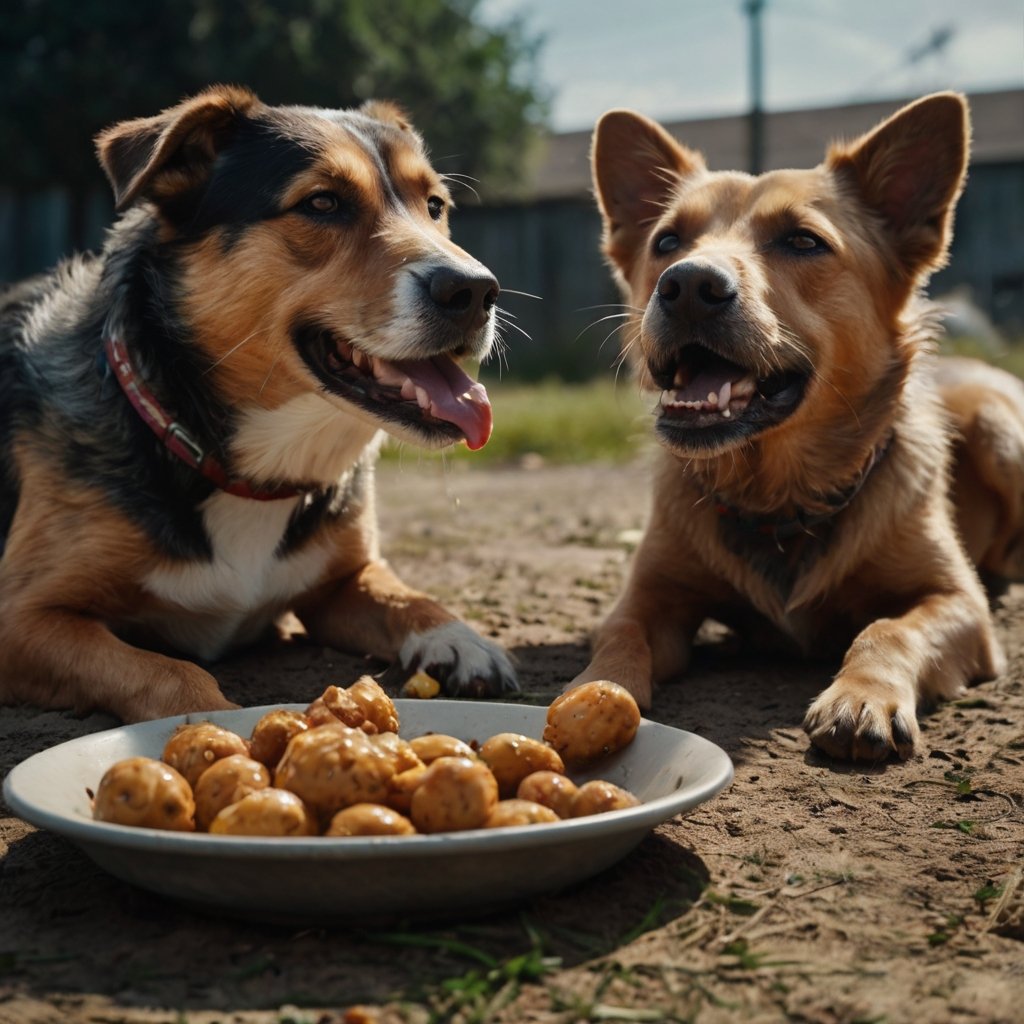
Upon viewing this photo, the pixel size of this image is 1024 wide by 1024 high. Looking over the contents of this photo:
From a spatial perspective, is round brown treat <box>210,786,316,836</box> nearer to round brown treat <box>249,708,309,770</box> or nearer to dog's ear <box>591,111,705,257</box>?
round brown treat <box>249,708,309,770</box>

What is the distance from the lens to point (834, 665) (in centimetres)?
450

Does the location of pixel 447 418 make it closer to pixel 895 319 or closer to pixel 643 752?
pixel 643 752

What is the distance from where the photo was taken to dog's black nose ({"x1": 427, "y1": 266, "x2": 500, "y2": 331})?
3.71 metres

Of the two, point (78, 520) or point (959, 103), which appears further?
point (959, 103)

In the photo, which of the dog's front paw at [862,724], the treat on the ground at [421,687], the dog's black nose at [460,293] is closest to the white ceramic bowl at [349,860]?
the dog's front paw at [862,724]

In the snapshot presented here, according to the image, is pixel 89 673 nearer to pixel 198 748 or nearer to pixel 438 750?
pixel 198 748

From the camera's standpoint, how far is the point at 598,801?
2438 millimetres

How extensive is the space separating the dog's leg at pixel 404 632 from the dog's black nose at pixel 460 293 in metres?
1.03

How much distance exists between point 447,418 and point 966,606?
1818 mm

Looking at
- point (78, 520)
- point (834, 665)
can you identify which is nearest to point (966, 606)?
point (834, 665)

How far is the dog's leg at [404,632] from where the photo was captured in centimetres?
403

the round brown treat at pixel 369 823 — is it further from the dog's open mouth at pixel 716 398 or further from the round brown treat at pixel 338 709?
the dog's open mouth at pixel 716 398

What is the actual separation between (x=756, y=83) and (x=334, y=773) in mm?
15698

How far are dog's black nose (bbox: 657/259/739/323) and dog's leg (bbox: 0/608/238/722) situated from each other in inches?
70.1
